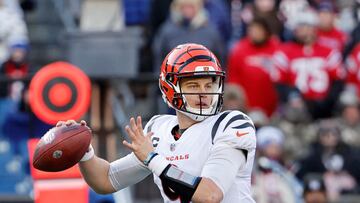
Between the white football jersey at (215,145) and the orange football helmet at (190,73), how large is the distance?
77mm

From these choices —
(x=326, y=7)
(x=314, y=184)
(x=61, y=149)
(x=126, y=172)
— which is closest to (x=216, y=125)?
(x=126, y=172)

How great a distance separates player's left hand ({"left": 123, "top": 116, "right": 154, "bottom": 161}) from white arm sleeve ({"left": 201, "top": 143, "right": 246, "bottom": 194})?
0.30 m

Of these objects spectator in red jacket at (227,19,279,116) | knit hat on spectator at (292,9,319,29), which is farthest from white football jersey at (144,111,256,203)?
knit hat on spectator at (292,9,319,29)

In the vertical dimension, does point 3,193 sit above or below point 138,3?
below

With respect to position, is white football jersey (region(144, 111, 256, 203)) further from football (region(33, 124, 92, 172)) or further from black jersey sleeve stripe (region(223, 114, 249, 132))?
football (region(33, 124, 92, 172))

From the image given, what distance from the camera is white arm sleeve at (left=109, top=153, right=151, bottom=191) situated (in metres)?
6.09

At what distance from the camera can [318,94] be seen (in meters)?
11.6

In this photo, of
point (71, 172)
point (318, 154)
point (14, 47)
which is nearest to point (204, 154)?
point (71, 172)

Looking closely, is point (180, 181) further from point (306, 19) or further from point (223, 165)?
point (306, 19)

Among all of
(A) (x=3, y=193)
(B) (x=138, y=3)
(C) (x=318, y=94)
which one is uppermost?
(B) (x=138, y=3)

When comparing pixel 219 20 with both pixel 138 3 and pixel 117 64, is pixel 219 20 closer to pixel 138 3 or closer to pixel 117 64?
pixel 138 3

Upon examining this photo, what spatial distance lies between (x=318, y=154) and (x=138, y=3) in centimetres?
265

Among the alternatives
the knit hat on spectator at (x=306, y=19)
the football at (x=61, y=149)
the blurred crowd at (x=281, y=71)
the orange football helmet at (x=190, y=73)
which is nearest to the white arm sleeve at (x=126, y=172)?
the football at (x=61, y=149)

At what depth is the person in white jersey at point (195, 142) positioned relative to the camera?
5.48 metres
